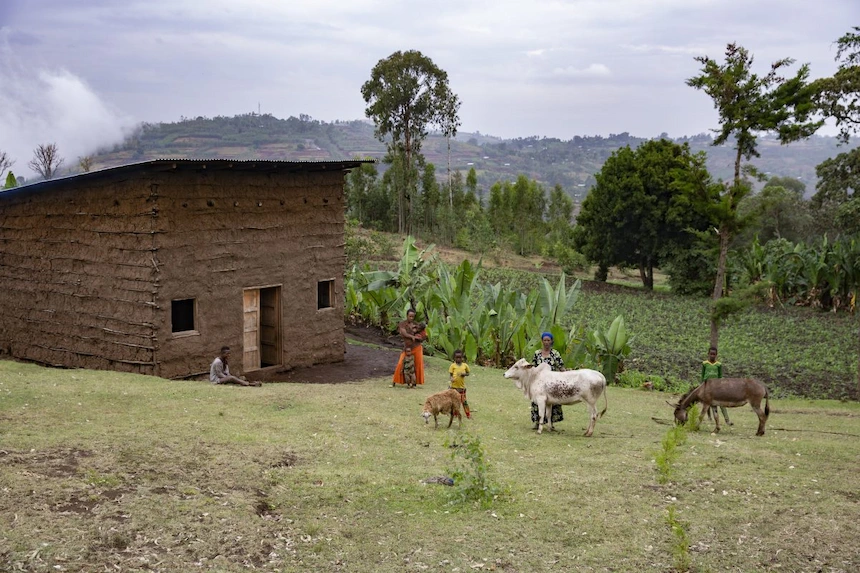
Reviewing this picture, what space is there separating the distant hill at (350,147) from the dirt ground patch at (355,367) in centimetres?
3105

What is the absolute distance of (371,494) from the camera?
8.20 m

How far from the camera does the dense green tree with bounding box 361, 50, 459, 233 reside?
163 ft

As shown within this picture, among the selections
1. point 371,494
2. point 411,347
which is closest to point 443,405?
point 371,494

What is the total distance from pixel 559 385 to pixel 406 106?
4203cm

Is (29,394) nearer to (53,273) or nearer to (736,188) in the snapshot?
(53,273)

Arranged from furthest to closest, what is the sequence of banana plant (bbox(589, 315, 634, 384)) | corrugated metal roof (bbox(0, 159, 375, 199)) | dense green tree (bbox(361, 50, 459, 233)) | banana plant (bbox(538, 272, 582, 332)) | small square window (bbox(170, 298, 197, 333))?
1. dense green tree (bbox(361, 50, 459, 233))
2. banana plant (bbox(538, 272, 582, 332))
3. banana plant (bbox(589, 315, 634, 384))
4. small square window (bbox(170, 298, 197, 333))
5. corrugated metal roof (bbox(0, 159, 375, 199))

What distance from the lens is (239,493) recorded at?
25.9 feet

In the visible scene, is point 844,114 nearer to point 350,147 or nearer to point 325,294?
point 325,294

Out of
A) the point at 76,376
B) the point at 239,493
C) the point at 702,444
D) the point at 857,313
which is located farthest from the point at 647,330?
the point at 239,493

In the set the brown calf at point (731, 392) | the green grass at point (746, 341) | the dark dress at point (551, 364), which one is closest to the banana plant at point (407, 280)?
the green grass at point (746, 341)

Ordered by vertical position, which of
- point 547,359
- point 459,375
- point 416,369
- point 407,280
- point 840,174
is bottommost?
point 416,369

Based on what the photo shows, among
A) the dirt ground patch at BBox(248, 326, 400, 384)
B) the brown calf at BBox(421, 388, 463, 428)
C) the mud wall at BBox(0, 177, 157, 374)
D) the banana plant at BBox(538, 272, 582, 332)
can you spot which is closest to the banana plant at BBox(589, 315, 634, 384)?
the banana plant at BBox(538, 272, 582, 332)

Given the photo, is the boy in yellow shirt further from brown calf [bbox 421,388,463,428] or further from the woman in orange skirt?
the woman in orange skirt

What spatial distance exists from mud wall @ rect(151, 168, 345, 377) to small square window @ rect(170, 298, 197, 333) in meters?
0.22
